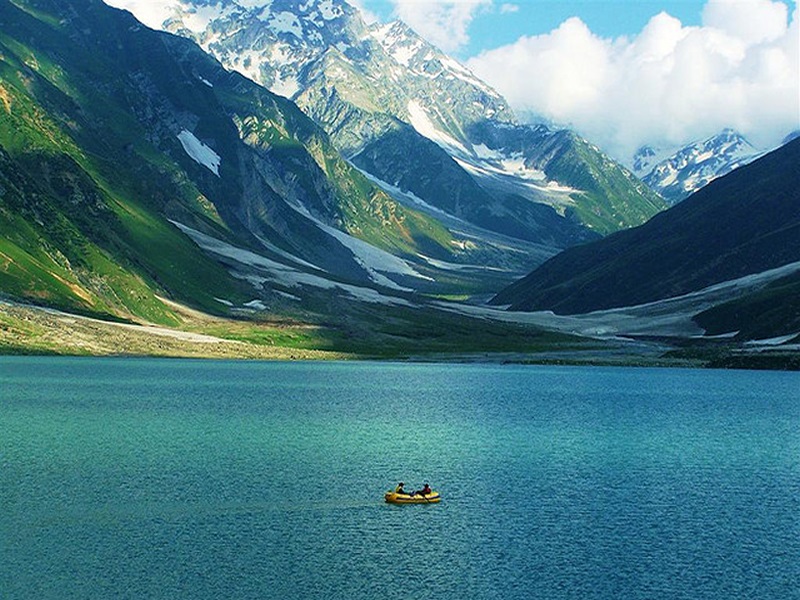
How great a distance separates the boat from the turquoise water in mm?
666

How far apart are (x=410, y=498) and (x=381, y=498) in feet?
10.3

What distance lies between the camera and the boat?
69438 mm

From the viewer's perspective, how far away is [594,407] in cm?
13638

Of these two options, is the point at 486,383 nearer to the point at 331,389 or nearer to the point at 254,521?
the point at 331,389

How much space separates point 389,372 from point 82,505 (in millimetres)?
129802

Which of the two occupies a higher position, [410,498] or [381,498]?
[410,498]

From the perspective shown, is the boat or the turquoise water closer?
the turquoise water

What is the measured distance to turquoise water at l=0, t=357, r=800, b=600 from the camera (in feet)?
173

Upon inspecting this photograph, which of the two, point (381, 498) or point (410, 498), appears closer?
point (410, 498)

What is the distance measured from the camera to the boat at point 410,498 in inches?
2734

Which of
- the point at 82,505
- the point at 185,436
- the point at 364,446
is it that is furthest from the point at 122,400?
the point at 82,505

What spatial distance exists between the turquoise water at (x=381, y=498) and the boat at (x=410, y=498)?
0.67 m

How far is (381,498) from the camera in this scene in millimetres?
71750

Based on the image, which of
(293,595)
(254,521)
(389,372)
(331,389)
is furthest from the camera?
(389,372)
